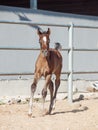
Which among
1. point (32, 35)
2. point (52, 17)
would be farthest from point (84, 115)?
point (52, 17)

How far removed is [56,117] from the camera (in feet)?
26.1

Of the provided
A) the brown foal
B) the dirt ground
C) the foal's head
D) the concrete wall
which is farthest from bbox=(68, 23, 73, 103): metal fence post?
the foal's head

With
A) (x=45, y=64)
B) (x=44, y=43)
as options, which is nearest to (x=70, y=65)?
(x=45, y=64)

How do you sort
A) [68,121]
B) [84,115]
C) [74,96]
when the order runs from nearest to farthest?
[68,121] → [84,115] → [74,96]

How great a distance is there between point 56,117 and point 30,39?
→ 4325mm

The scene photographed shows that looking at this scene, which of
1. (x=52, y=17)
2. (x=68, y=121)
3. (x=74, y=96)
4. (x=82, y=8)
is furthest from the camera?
(x=82, y=8)

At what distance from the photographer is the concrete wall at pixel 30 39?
11.4 meters

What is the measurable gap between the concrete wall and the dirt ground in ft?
5.01

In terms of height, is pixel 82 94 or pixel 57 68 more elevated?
pixel 57 68

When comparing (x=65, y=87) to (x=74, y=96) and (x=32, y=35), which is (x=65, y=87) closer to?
(x=74, y=96)

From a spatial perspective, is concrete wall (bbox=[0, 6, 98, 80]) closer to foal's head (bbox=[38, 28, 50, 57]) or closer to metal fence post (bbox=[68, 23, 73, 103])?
metal fence post (bbox=[68, 23, 73, 103])

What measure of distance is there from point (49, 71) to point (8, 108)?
138 centimetres

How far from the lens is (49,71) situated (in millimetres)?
7988

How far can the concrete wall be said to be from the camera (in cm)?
1138
